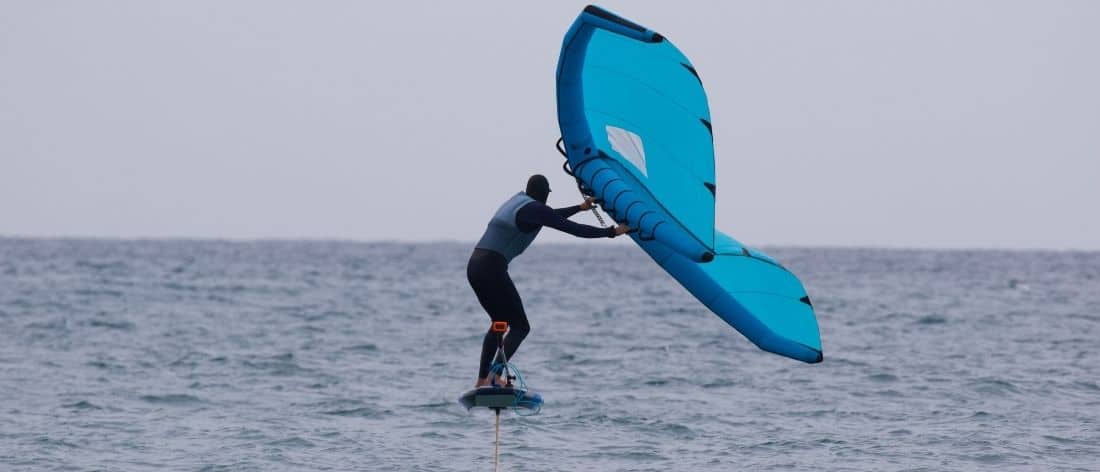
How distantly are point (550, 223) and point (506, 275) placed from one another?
89cm

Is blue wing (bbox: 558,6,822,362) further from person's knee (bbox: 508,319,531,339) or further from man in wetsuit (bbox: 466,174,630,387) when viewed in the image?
person's knee (bbox: 508,319,531,339)

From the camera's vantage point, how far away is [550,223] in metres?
11.5

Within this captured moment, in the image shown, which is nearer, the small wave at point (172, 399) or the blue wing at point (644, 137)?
the blue wing at point (644, 137)

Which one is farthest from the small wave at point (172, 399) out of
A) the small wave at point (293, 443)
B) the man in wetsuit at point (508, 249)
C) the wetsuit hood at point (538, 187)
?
the wetsuit hood at point (538, 187)

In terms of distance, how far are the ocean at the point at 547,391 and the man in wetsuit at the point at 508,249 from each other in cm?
487

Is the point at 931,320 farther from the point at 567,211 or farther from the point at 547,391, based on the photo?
the point at 567,211

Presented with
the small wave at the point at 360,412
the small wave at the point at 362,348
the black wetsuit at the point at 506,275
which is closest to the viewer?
the black wetsuit at the point at 506,275

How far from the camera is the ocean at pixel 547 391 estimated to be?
58.5ft

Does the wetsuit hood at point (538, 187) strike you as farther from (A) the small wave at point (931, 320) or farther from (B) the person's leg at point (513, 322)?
(A) the small wave at point (931, 320)

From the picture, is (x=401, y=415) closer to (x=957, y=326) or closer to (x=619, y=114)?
(x=619, y=114)

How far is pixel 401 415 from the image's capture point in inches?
827

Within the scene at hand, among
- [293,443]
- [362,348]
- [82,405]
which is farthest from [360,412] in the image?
[362,348]

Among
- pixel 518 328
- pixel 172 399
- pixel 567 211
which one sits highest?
pixel 567 211

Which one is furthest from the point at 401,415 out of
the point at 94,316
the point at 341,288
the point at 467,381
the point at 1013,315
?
the point at 341,288
